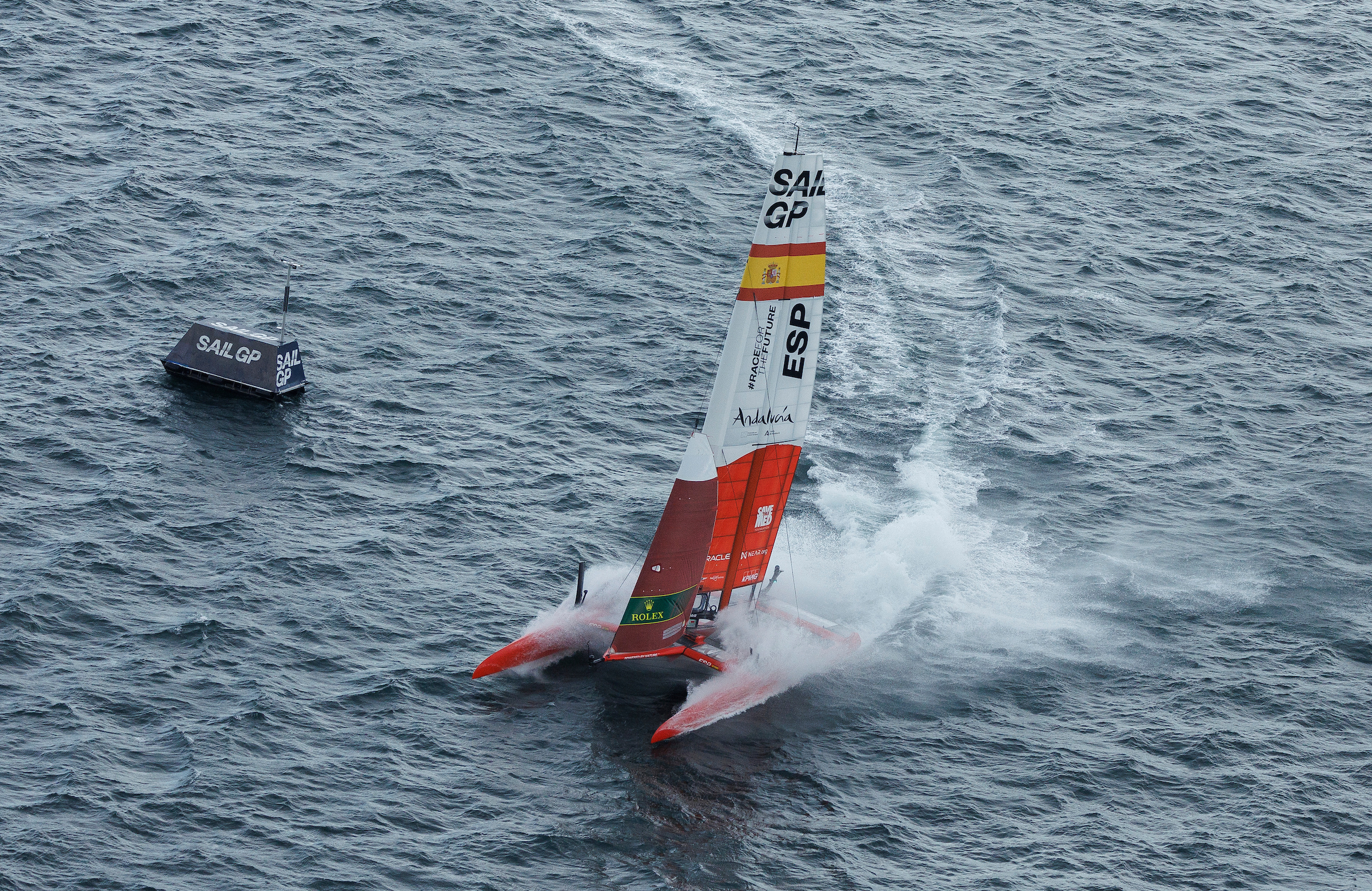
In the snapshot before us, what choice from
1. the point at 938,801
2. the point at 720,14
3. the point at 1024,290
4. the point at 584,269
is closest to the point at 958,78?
the point at 720,14

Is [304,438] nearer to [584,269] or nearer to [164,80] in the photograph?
[584,269]

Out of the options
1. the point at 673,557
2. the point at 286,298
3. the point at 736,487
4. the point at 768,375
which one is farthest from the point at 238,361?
the point at 768,375

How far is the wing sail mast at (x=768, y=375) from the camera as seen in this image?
67.1 meters

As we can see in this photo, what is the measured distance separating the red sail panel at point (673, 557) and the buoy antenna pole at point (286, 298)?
26744mm

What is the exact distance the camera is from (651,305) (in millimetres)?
99625

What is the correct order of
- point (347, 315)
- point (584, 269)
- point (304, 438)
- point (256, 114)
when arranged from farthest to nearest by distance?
point (256, 114) → point (584, 269) → point (347, 315) → point (304, 438)

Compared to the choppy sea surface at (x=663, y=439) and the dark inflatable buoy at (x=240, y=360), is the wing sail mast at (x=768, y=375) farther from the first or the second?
the dark inflatable buoy at (x=240, y=360)

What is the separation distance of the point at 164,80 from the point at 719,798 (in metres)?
74.3

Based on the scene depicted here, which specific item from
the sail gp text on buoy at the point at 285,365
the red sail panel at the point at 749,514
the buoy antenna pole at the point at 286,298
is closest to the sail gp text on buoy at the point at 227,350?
the sail gp text on buoy at the point at 285,365

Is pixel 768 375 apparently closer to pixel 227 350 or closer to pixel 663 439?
pixel 663 439

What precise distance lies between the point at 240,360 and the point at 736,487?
2968 centimetres

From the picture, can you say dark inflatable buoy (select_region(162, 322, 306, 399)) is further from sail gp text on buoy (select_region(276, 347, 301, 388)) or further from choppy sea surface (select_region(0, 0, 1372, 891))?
choppy sea surface (select_region(0, 0, 1372, 891))

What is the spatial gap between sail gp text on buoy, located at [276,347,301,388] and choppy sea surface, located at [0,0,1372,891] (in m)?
2.40

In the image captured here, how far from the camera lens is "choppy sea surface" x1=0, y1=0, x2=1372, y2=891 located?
6388 cm
